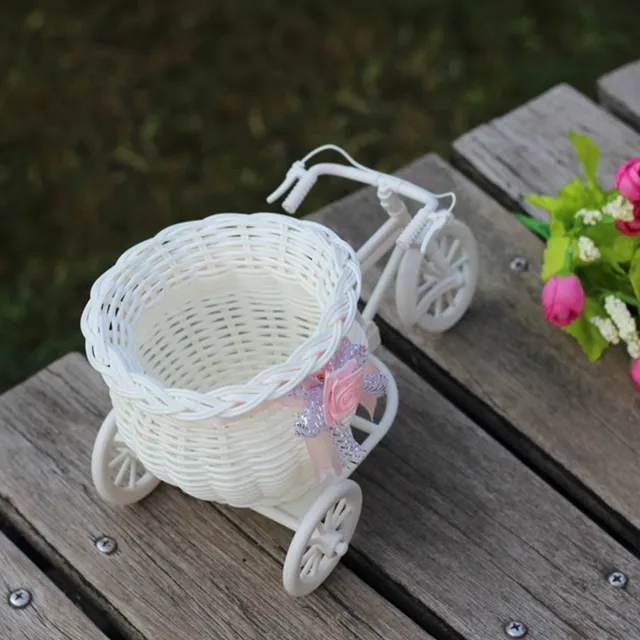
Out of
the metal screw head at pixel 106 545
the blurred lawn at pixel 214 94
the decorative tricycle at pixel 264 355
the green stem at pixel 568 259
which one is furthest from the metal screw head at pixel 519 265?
the blurred lawn at pixel 214 94

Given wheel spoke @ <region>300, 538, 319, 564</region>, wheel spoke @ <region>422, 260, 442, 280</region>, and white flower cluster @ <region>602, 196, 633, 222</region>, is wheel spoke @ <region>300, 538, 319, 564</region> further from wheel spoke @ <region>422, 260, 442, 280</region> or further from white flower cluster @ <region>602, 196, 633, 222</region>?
white flower cluster @ <region>602, 196, 633, 222</region>

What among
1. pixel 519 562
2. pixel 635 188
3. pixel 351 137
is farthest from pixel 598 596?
pixel 351 137

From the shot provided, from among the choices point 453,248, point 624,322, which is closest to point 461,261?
point 453,248

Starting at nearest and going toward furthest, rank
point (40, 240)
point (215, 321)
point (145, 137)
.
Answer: point (215, 321)
point (40, 240)
point (145, 137)

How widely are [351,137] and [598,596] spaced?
5.07ft

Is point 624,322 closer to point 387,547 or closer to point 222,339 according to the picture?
point 387,547

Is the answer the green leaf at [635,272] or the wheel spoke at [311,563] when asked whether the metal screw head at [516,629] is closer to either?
the wheel spoke at [311,563]

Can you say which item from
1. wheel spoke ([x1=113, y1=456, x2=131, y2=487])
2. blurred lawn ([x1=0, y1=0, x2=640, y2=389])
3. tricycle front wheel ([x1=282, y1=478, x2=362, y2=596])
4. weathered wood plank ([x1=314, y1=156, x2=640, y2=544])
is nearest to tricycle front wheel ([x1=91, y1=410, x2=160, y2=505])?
wheel spoke ([x1=113, y1=456, x2=131, y2=487])

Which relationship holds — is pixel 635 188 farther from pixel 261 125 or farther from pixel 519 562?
pixel 261 125

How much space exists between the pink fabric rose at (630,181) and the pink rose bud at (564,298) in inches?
5.3

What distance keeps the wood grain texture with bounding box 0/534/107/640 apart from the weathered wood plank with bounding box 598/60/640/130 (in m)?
1.29

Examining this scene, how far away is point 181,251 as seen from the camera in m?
1.40

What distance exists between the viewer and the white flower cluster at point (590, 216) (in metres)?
1.55

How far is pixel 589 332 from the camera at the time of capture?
5.27 ft
